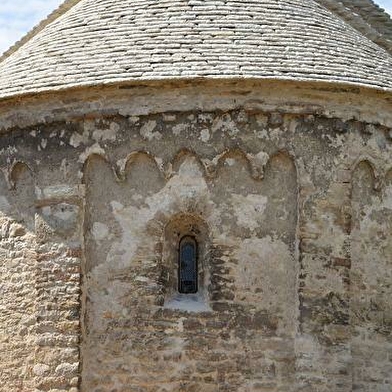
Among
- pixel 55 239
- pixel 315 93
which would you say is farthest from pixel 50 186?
pixel 315 93

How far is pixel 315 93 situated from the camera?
11414 mm

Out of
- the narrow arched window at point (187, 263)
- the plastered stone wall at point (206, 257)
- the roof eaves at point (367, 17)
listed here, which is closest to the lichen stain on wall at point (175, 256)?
the plastered stone wall at point (206, 257)

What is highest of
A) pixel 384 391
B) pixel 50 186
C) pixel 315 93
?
pixel 315 93

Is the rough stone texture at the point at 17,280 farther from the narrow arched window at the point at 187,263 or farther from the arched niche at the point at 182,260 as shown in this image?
the narrow arched window at the point at 187,263

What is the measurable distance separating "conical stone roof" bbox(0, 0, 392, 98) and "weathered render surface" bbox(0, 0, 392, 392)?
0.11 feet

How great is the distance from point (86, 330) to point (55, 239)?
94 cm

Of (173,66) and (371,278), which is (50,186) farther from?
(371,278)

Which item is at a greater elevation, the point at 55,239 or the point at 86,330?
the point at 55,239

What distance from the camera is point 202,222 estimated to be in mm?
11305

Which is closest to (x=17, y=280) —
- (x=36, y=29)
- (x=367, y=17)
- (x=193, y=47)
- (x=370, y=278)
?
(x=193, y=47)

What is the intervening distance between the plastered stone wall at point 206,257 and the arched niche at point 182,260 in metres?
0.02

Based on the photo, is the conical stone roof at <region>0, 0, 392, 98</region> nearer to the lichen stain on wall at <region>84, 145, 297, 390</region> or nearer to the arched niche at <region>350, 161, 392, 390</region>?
the lichen stain on wall at <region>84, 145, 297, 390</region>

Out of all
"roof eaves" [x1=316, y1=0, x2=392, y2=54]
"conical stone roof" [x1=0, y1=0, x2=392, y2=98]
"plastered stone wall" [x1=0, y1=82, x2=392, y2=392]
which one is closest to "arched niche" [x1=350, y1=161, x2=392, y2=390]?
"plastered stone wall" [x1=0, y1=82, x2=392, y2=392]

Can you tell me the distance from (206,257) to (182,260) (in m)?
0.29
